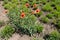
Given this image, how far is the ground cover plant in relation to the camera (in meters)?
6.80

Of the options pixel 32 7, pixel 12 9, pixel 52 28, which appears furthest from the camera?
pixel 32 7

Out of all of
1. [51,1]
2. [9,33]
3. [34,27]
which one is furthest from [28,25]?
[51,1]

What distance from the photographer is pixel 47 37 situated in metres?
6.58

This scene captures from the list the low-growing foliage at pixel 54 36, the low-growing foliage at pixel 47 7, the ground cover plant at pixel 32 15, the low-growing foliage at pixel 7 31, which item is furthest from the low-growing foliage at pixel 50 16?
the low-growing foliage at pixel 7 31

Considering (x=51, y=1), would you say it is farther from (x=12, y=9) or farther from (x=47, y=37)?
(x=47, y=37)

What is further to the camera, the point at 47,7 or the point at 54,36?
the point at 47,7

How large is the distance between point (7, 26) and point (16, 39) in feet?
2.11

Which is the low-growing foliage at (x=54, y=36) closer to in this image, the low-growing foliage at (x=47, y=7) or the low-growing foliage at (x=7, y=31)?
the low-growing foliage at (x=7, y=31)

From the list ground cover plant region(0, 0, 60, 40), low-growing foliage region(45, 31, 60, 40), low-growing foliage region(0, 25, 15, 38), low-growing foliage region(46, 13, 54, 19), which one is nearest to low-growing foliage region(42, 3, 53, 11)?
ground cover plant region(0, 0, 60, 40)

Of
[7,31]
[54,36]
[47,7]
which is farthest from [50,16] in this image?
[7,31]

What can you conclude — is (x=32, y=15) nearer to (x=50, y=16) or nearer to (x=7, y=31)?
(x=50, y=16)

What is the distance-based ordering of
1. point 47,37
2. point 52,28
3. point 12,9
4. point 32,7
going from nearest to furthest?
point 47,37 < point 52,28 < point 12,9 < point 32,7

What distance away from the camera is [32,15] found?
293 inches

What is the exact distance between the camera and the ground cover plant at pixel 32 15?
268 inches
